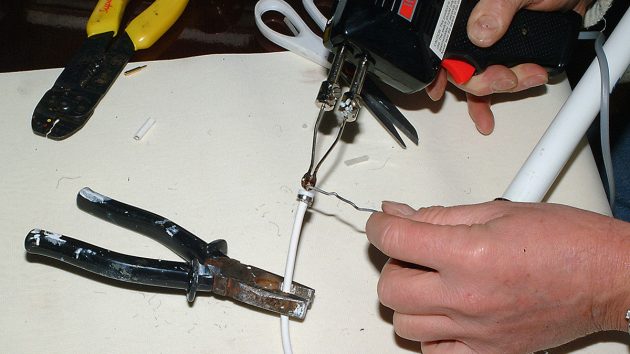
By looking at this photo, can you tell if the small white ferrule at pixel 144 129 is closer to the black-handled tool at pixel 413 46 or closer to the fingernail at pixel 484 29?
the black-handled tool at pixel 413 46

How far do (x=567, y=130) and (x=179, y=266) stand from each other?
1.53 ft

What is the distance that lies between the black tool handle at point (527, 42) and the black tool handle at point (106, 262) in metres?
0.41

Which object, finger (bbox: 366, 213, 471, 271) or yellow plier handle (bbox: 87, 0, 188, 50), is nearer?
finger (bbox: 366, 213, 471, 271)

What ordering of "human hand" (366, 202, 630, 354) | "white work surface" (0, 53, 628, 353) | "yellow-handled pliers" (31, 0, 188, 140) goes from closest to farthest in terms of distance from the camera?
"human hand" (366, 202, 630, 354) → "white work surface" (0, 53, 628, 353) → "yellow-handled pliers" (31, 0, 188, 140)

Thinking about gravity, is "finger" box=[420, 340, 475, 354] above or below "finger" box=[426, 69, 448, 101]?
below

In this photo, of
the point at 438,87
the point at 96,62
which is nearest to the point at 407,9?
the point at 438,87

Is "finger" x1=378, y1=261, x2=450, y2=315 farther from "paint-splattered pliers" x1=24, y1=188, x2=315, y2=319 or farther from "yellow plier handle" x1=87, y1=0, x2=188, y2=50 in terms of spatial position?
"yellow plier handle" x1=87, y1=0, x2=188, y2=50

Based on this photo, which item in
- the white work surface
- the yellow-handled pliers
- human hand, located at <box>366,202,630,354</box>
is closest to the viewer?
human hand, located at <box>366,202,630,354</box>

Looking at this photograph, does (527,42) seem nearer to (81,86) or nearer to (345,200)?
(345,200)

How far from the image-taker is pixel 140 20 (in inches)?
33.9

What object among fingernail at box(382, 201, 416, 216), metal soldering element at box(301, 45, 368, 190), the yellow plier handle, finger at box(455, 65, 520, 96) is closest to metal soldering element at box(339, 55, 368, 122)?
metal soldering element at box(301, 45, 368, 190)

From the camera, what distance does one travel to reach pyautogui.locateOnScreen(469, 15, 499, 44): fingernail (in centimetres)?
76

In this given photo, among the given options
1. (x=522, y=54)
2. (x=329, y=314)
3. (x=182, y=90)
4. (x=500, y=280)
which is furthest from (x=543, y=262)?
(x=182, y=90)

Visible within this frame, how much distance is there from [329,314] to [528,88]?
1.44 feet
